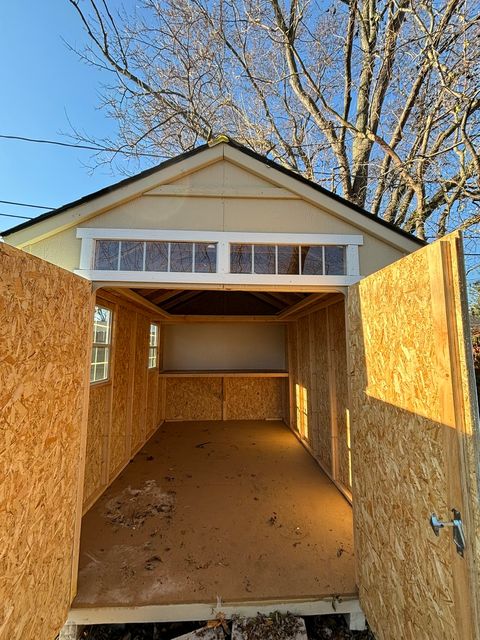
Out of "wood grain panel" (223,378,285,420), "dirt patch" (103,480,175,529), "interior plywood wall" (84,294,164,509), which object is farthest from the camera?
"wood grain panel" (223,378,285,420)

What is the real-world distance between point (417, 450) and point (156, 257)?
7.35ft

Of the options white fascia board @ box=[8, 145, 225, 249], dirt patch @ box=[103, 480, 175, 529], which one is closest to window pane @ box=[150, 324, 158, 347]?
dirt patch @ box=[103, 480, 175, 529]

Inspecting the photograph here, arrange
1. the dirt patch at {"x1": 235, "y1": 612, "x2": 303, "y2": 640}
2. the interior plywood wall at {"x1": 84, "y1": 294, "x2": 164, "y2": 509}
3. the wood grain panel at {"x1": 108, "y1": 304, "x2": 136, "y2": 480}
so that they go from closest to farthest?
the dirt patch at {"x1": 235, "y1": 612, "x2": 303, "y2": 640} → the interior plywood wall at {"x1": 84, "y1": 294, "x2": 164, "y2": 509} → the wood grain panel at {"x1": 108, "y1": 304, "x2": 136, "y2": 480}

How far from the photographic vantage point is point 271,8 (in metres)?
5.43

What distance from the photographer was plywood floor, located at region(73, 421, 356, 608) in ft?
6.97

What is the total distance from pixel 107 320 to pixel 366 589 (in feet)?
12.7

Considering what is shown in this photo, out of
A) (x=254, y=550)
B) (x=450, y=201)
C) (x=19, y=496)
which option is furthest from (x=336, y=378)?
(x=450, y=201)

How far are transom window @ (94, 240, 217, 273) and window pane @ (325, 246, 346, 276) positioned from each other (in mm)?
987

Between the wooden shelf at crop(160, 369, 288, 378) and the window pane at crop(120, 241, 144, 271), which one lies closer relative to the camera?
the window pane at crop(120, 241, 144, 271)

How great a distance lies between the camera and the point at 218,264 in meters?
2.29

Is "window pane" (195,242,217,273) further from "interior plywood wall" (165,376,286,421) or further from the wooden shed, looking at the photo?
"interior plywood wall" (165,376,286,421)

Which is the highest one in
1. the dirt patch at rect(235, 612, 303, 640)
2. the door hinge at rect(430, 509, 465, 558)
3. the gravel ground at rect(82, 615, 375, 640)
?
the door hinge at rect(430, 509, 465, 558)

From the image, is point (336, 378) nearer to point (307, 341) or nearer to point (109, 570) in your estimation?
point (307, 341)

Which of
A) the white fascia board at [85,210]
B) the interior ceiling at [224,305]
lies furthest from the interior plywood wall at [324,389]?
the white fascia board at [85,210]
